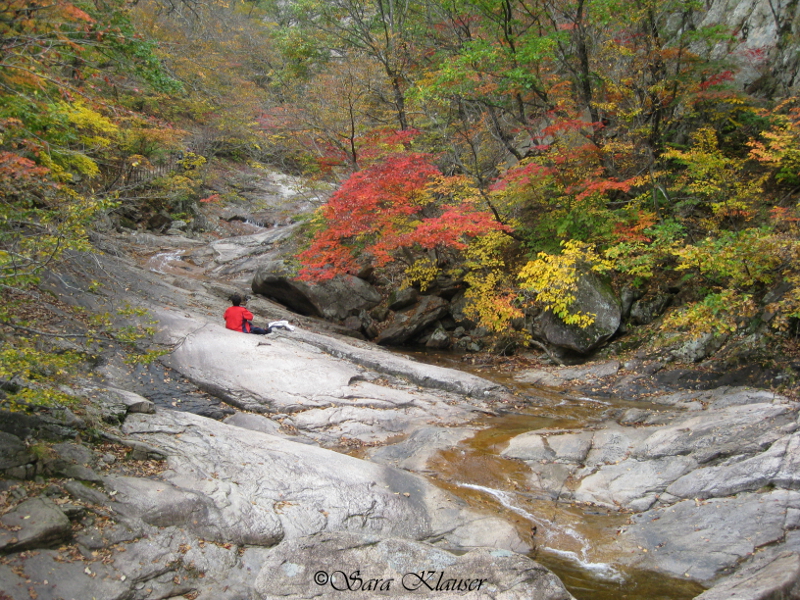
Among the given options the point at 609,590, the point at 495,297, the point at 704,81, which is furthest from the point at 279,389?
the point at 704,81

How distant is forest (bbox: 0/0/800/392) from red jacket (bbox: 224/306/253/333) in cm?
312

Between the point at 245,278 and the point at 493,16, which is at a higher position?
the point at 493,16

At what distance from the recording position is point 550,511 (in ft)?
18.5

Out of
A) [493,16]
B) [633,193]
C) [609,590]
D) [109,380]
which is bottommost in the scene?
[109,380]

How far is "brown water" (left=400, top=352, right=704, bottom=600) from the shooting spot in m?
4.44

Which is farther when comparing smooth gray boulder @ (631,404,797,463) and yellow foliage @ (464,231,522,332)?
yellow foliage @ (464,231,522,332)

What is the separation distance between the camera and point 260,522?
15.1 feet

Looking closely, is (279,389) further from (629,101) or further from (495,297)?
(629,101)

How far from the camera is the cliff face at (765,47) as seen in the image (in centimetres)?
1179

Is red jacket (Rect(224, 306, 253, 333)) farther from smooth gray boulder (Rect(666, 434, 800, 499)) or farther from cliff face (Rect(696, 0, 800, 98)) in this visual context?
cliff face (Rect(696, 0, 800, 98))

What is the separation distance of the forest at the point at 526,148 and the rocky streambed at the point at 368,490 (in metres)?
2.25

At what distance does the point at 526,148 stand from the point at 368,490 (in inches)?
599

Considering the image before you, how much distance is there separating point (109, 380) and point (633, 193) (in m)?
13.0

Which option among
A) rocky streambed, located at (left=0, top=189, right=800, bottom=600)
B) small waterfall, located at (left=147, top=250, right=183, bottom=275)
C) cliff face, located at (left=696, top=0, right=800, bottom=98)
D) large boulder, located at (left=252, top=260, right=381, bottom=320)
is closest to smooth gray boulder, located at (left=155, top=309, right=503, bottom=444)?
rocky streambed, located at (left=0, top=189, right=800, bottom=600)
